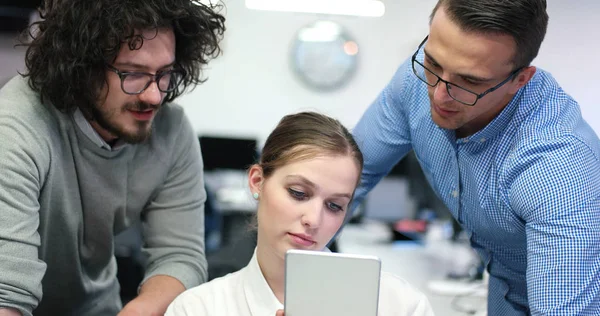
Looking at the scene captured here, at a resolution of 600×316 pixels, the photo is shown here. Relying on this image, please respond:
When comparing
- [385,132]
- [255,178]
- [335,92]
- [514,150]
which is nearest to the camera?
[514,150]

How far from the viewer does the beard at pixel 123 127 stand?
1.59 metres

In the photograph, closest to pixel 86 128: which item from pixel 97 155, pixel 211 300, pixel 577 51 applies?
pixel 97 155

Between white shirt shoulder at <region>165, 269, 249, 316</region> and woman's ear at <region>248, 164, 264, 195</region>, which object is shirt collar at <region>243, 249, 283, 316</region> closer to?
white shirt shoulder at <region>165, 269, 249, 316</region>

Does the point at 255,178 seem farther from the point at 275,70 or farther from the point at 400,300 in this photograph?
the point at 275,70

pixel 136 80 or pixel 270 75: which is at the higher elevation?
pixel 136 80

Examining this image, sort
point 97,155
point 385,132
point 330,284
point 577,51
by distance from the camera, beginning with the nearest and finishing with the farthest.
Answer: point 330,284 < point 97,155 < point 385,132 < point 577,51

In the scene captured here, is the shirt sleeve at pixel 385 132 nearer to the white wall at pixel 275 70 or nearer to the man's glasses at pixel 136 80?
the man's glasses at pixel 136 80

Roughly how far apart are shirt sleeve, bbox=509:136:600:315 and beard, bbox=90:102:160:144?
2.70ft

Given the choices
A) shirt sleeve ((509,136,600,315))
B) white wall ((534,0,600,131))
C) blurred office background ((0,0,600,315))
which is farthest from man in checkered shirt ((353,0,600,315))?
white wall ((534,0,600,131))

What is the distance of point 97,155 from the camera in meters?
1.67

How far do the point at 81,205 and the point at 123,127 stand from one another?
0.75 feet

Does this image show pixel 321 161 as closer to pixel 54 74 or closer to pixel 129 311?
pixel 129 311

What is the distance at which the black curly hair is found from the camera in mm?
1571

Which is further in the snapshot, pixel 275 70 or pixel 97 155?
pixel 275 70
